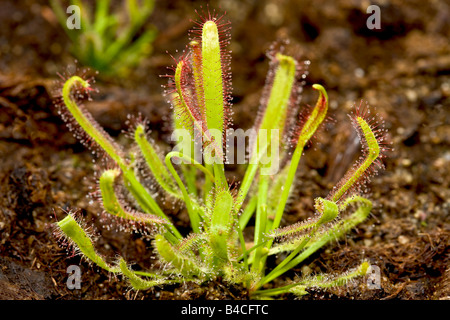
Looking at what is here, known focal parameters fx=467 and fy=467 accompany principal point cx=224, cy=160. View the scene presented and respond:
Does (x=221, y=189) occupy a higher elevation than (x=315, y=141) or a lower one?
lower

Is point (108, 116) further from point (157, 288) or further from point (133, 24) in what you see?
point (157, 288)

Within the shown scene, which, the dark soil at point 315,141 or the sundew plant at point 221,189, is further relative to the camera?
the dark soil at point 315,141

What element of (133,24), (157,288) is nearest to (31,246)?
(157,288)

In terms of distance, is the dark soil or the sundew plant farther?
the dark soil
